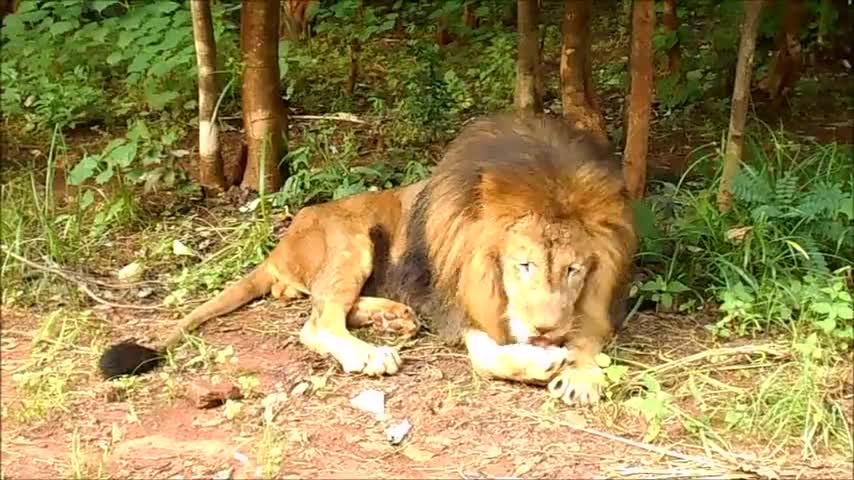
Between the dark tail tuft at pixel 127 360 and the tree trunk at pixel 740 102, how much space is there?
2242 mm

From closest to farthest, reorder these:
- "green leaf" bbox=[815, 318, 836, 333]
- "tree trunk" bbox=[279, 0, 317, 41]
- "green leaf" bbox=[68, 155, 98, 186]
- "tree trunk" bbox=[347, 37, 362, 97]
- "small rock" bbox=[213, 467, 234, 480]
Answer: "small rock" bbox=[213, 467, 234, 480]
"green leaf" bbox=[815, 318, 836, 333]
"green leaf" bbox=[68, 155, 98, 186]
"tree trunk" bbox=[347, 37, 362, 97]
"tree trunk" bbox=[279, 0, 317, 41]

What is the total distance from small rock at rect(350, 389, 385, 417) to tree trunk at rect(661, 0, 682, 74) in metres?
2.66

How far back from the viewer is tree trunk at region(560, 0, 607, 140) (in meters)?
5.11

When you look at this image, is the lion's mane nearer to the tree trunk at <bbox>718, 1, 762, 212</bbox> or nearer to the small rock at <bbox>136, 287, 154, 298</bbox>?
the tree trunk at <bbox>718, 1, 762, 212</bbox>

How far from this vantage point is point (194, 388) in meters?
3.74

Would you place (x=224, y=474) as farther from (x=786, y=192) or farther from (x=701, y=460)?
(x=786, y=192)

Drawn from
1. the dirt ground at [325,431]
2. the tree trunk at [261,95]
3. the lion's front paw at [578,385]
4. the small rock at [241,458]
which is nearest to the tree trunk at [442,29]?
the tree trunk at [261,95]

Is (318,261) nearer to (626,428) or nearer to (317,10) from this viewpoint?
(626,428)

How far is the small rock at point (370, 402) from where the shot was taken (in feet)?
12.2

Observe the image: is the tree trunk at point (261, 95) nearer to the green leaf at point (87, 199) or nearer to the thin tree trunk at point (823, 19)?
the green leaf at point (87, 199)

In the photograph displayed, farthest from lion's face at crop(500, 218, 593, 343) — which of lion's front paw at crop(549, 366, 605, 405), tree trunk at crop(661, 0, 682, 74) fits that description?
tree trunk at crop(661, 0, 682, 74)

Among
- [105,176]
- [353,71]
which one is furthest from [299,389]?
[353,71]

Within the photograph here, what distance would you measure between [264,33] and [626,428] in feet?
8.24

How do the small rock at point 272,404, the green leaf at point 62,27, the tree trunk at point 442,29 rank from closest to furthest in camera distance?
the small rock at point 272,404 < the green leaf at point 62,27 < the tree trunk at point 442,29
